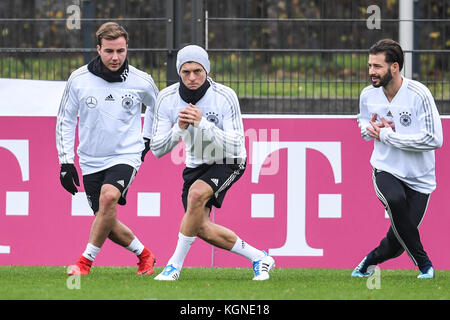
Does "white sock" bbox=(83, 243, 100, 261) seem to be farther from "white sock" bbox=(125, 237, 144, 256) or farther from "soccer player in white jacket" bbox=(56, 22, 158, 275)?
"white sock" bbox=(125, 237, 144, 256)

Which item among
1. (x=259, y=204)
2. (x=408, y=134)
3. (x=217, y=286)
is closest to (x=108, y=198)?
(x=217, y=286)

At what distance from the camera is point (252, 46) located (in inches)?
479

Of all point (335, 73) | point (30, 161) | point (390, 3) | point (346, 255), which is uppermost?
point (390, 3)

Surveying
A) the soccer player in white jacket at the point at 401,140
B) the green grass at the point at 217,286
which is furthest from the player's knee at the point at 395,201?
the green grass at the point at 217,286

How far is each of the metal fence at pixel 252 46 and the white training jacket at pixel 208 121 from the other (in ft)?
8.38

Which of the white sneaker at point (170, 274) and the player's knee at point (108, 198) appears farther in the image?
the player's knee at point (108, 198)

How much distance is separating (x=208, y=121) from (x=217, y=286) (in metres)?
1.24

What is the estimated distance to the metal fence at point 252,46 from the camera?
11.6 m

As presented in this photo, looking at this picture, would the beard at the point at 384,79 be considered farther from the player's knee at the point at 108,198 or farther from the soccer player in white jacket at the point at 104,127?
the player's knee at the point at 108,198

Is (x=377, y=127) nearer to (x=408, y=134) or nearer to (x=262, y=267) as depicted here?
(x=408, y=134)

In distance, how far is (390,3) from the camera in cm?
1348

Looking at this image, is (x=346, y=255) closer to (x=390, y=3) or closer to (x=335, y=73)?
(x=335, y=73)
